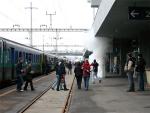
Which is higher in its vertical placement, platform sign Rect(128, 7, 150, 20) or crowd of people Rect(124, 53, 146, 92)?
platform sign Rect(128, 7, 150, 20)

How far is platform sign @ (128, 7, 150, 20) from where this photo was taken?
22.3 m

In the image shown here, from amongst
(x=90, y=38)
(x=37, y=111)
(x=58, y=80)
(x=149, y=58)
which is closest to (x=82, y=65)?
(x=58, y=80)

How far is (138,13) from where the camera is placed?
22.6 m

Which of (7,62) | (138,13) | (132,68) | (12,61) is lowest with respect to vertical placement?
(132,68)

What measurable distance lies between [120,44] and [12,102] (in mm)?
29063

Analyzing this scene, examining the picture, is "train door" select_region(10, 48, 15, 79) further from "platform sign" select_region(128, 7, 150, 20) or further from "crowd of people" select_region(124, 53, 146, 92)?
"platform sign" select_region(128, 7, 150, 20)

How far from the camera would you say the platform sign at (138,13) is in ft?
73.2

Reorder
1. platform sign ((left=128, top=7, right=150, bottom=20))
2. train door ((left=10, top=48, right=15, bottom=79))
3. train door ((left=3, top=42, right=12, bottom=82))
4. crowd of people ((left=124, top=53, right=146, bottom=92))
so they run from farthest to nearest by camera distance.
Result: train door ((left=10, top=48, right=15, bottom=79))
train door ((left=3, top=42, right=12, bottom=82))
crowd of people ((left=124, top=53, right=146, bottom=92))
platform sign ((left=128, top=7, right=150, bottom=20))

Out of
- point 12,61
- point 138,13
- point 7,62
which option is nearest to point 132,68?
point 138,13

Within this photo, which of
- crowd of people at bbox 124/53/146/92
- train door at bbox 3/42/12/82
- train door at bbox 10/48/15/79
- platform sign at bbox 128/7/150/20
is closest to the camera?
platform sign at bbox 128/7/150/20

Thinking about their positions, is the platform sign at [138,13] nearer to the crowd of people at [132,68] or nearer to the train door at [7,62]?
the crowd of people at [132,68]

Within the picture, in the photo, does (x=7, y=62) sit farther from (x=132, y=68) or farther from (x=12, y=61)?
(x=132, y=68)

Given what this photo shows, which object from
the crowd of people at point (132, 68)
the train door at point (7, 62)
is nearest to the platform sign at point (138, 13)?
the crowd of people at point (132, 68)

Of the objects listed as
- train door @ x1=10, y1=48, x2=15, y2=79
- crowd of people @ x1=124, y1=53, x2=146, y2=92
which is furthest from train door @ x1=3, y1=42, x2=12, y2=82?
crowd of people @ x1=124, y1=53, x2=146, y2=92
